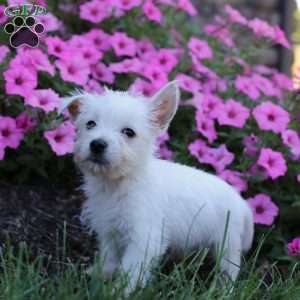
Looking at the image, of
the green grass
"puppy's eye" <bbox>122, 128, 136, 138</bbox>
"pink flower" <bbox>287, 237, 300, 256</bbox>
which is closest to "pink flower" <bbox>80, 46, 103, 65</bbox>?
"puppy's eye" <bbox>122, 128, 136, 138</bbox>

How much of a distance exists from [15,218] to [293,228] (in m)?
1.75

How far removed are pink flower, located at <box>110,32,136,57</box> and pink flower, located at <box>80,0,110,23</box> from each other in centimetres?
18

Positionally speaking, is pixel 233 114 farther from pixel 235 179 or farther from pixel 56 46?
pixel 56 46

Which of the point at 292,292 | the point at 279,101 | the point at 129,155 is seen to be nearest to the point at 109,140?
the point at 129,155

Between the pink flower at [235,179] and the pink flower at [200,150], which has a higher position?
the pink flower at [200,150]

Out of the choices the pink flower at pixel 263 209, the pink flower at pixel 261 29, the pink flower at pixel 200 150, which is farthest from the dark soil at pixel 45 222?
the pink flower at pixel 261 29

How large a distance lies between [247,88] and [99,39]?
1132 millimetres

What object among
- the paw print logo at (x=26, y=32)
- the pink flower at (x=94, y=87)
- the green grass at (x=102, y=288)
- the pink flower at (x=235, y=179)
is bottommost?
the pink flower at (x=235, y=179)

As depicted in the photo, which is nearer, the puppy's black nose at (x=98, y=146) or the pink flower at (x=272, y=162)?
the puppy's black nose at (x=98, y=146)

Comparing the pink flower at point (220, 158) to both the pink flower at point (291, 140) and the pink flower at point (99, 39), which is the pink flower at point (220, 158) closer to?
the pink flower at point (291, 140)

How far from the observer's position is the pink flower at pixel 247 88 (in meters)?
4.77

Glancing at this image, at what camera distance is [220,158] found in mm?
4289

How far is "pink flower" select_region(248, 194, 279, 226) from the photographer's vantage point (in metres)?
4.05

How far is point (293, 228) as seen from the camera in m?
4.26
